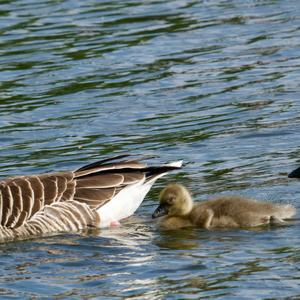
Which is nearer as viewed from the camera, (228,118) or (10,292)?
(10,292)

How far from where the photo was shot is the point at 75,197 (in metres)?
12.3

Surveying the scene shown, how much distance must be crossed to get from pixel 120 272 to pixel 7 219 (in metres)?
1.99

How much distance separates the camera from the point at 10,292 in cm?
1009

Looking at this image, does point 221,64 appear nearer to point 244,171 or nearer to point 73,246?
point 244,171

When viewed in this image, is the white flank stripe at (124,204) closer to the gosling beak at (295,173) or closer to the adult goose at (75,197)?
the adult goose at (75,197)

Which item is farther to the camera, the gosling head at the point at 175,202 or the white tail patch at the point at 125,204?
the white tail patch at the point at 125,204

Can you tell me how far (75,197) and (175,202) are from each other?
112cm

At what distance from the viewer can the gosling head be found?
39.0 ft

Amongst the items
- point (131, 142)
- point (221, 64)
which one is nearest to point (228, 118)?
point (131, 142)

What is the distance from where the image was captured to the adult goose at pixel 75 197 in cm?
1201

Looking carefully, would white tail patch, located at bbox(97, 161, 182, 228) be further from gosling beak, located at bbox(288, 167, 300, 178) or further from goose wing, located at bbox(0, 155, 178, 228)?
gosling beak, located at bbox(288, 167, 300, 178)

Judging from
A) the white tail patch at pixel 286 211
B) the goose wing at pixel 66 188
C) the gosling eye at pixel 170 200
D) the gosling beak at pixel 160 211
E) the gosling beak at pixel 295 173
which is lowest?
the white tail patch at pixel 286 211

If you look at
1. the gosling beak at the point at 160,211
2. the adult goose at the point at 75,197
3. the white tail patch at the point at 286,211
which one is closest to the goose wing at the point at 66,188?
the adult goose at the point at 75,197

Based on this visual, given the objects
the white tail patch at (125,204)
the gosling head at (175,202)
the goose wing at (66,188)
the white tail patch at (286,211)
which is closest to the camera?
the white tail patch at (286,211)
